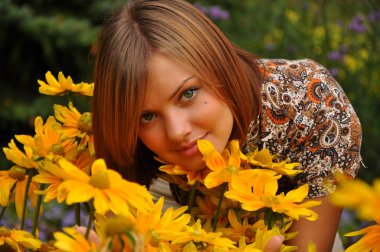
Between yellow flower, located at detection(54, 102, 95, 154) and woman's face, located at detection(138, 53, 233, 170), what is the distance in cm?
10

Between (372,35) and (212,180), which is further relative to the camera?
(372,35)

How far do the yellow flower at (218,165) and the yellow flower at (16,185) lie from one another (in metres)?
0.34

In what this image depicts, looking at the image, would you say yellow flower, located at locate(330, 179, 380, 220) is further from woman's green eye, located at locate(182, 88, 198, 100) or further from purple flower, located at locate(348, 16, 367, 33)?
purple flower, located at locate(348, 16, 367, 33)

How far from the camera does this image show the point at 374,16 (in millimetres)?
2680

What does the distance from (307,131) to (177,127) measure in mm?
495

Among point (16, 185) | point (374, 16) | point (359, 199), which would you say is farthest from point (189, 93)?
point (374, 16)

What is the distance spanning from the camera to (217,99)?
136 cm

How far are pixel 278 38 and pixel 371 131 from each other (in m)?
0.77

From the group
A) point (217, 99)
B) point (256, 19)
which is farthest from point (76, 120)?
point (256, 19)

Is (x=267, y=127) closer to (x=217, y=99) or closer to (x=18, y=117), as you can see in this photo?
(x=217, y=99)

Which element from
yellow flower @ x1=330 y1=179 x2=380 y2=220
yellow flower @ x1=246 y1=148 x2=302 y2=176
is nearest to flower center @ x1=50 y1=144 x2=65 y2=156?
yellow flower @ x1=246 y1=148 x2=302 y2=176

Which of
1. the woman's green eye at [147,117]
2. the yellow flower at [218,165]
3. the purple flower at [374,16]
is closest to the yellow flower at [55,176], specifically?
the woman's green eye at [147,117]

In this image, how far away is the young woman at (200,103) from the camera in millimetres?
1282

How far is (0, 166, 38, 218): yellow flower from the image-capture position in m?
1.22
